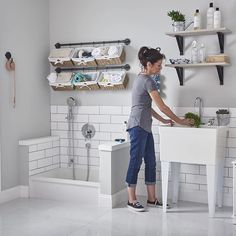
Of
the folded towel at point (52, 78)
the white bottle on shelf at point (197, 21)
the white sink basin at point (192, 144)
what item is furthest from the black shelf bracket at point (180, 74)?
the folded towel at point (52, 78)

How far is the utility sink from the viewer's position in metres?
3.68

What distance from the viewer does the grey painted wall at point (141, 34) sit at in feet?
13.6

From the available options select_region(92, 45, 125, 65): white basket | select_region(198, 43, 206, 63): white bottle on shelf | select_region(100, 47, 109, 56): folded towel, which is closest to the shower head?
select_region(92, 45, 125, 65): white basket

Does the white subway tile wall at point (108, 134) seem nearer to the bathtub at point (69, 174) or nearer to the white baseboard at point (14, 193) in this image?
the bathtub at point (69, 174)

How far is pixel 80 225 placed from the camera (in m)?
3.55

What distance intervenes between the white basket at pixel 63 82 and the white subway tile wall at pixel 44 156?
0.34m

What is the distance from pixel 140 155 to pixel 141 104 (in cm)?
51

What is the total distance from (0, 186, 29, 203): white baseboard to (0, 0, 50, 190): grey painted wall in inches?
2.5

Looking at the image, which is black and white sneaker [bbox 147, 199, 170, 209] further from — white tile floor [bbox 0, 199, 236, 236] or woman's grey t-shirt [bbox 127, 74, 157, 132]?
woman's grey t-shirt [bbox 127, 74, 157, 132]

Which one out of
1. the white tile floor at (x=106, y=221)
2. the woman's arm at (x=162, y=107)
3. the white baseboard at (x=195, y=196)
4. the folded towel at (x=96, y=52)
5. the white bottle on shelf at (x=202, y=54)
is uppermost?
the folded towel at (x=96, y=52)

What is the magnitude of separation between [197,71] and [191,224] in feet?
5.28

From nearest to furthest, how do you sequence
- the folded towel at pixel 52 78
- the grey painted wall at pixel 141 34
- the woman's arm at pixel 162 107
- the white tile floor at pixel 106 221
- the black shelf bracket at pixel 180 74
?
1. the white tile floor at pixel 106 221
2. the woman's arm at pixel 162 107
3. the grey painted wall at pixel 141 34
4. the black shelf bracket at pixel 180 74
5. the folded towel at pixel 52 78

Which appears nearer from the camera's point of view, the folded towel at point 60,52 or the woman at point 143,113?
the woman at point 143,113

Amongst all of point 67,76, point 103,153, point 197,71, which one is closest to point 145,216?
point 103,153
